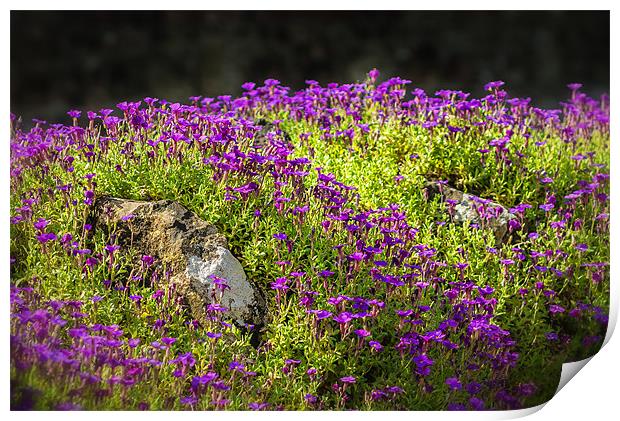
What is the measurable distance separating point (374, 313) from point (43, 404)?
129cm

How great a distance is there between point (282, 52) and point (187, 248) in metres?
0.89

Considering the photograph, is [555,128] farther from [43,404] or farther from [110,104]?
[43,404]

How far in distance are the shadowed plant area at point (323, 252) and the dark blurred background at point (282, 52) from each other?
0.31 feet

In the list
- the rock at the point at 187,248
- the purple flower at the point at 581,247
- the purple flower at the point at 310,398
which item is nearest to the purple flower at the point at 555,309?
the purple flower at the point at 581,247

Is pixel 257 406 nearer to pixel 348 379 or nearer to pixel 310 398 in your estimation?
pixel 310 398

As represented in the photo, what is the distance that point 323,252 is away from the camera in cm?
370

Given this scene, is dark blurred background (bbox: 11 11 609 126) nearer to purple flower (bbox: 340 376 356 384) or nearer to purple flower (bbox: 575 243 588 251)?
purple flower (bbox: 575 243 588 251)

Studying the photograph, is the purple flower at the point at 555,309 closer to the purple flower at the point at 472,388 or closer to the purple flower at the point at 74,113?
the purple flower at the point at 472,388

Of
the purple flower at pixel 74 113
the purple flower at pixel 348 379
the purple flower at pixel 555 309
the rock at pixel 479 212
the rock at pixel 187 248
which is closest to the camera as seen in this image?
the purple flower at pixel 348 379

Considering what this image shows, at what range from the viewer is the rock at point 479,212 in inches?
156

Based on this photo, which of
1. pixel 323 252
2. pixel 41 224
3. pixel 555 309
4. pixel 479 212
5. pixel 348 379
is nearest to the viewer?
pixel 348 379

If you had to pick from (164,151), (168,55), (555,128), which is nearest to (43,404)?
(164,151)

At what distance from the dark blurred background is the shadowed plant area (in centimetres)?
10

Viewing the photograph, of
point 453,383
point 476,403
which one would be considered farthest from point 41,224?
point 476,403
